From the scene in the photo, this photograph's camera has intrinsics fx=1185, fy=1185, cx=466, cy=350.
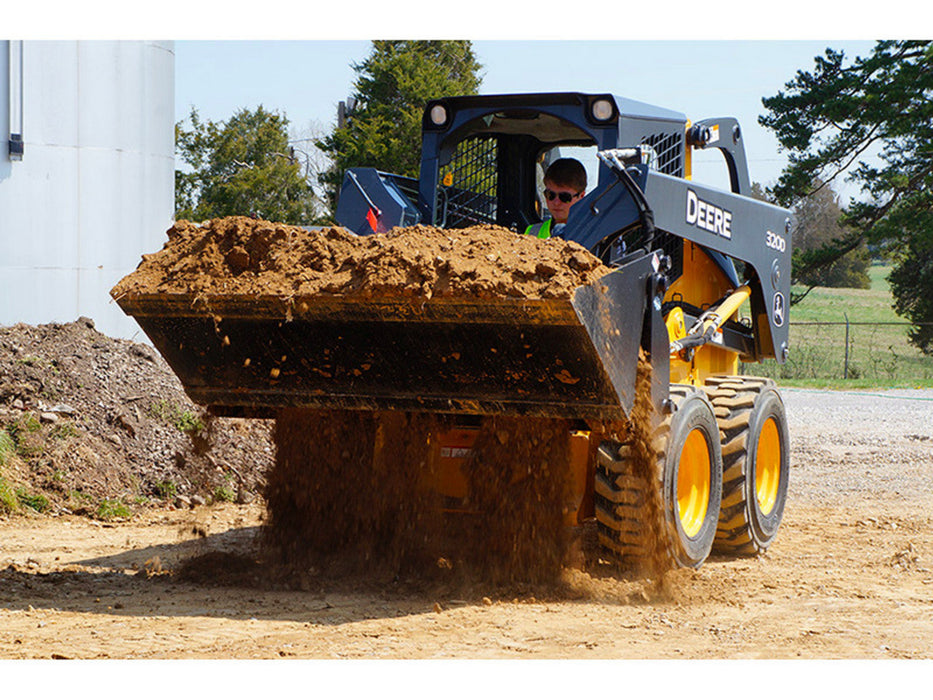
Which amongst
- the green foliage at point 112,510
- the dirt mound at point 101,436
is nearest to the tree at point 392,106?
the dirt mound at point 101,436

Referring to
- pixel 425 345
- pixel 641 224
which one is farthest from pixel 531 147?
pixel 425 345

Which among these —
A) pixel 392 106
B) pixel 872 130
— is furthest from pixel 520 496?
pixel 392 106

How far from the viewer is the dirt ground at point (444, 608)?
506cm

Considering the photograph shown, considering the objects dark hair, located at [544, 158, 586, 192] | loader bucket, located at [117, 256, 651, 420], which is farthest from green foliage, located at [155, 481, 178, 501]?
dark hair, located at [544, 158, 586, 192]

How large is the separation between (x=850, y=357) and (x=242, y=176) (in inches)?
786

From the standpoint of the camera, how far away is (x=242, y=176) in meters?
39.0

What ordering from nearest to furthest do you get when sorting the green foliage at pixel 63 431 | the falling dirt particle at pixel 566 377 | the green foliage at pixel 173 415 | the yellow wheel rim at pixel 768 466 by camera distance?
the falling dirt particle at pixel 566 377 → the yellow wheel rim at pixel 768 466 → the green foliage at pixel 63 431 → the green foliage at pixel 173 415

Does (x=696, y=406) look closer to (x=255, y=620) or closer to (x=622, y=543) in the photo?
(x=622, y=543)

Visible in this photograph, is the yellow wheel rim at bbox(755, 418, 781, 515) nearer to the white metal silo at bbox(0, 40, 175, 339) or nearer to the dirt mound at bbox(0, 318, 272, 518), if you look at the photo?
the dirt mound at bbox(0, 318, 272, 518)

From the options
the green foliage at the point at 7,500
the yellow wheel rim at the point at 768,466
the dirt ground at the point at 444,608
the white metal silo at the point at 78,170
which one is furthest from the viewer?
the white metal silo at the point at 78,170

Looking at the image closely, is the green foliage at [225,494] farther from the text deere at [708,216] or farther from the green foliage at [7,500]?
the text deere at [708,216]

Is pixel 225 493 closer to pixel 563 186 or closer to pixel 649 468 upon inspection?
pixel 563 186

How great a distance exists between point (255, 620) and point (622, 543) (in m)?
1.94

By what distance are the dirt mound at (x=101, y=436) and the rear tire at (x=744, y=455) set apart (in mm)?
3794
